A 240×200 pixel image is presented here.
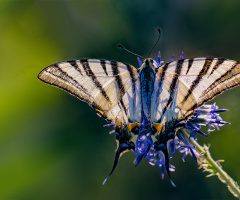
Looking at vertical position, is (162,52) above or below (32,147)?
above

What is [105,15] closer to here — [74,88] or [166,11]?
[166,11]

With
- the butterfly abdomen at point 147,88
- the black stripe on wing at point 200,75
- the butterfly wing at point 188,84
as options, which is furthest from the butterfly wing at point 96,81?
the black stripe on wing at point 200,75

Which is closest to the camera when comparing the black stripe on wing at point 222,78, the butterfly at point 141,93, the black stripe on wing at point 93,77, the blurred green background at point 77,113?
the black stripe on wing at point 222,78

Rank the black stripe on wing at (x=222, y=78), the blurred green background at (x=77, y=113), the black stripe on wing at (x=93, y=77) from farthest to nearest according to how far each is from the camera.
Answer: the blurred green background at (x=77, y=113) → the black stripe on wing at (x=93, y=77) → the black stripe on wing at (x=222, y=78)

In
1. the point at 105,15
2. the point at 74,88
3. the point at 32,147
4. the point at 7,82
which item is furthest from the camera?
the point at 105,15

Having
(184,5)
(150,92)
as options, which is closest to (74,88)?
(150,92)

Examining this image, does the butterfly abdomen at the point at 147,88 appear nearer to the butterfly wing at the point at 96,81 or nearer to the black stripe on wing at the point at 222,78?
the butterfly wing at the point at 96,81

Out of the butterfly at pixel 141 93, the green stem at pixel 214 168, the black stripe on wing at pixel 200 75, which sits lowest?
the green stem at pixel 214 168

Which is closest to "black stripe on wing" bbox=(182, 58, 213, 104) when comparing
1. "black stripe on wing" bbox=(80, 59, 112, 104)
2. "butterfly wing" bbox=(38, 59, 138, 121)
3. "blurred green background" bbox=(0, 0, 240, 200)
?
"butterfly wing" bbox=(38, 59, 138, 121)
